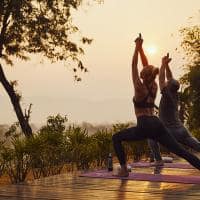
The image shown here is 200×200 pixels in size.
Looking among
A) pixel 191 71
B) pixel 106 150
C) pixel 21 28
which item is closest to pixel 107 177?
pixel 106 150

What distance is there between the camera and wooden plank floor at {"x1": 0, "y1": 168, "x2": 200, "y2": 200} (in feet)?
23.1

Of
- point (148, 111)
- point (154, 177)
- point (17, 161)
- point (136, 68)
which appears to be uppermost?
point (136, 68)

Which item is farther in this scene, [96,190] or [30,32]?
[30,32]

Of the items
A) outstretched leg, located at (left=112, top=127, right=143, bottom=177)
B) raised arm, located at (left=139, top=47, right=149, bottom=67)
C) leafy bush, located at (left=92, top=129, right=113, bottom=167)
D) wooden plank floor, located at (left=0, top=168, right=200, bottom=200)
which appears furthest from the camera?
leafy bush, located at (left=92, top=129, right=113, bottom=167)

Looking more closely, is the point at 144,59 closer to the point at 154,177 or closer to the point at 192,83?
the point at 154,177

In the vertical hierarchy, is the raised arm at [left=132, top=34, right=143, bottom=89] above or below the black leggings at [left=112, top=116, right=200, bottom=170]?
above

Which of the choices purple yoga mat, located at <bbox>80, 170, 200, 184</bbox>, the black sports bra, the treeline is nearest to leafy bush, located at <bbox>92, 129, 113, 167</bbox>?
the treeline

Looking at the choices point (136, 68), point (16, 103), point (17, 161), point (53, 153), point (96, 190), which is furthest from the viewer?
point (16, 103)

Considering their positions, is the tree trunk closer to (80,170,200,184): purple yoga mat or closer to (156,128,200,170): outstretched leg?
(80,170,200,184): purple yoga mat

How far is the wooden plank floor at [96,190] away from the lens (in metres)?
7.03

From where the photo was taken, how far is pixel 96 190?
25.2ft

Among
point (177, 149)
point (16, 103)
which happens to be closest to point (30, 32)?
point (16, 103)

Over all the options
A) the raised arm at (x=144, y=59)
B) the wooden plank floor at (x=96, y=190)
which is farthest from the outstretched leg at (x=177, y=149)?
the raised arm at (x=144, y=59)

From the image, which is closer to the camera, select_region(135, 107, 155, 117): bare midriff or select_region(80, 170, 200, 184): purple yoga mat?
select_region(135, 107, 155, 117): bare midriff
